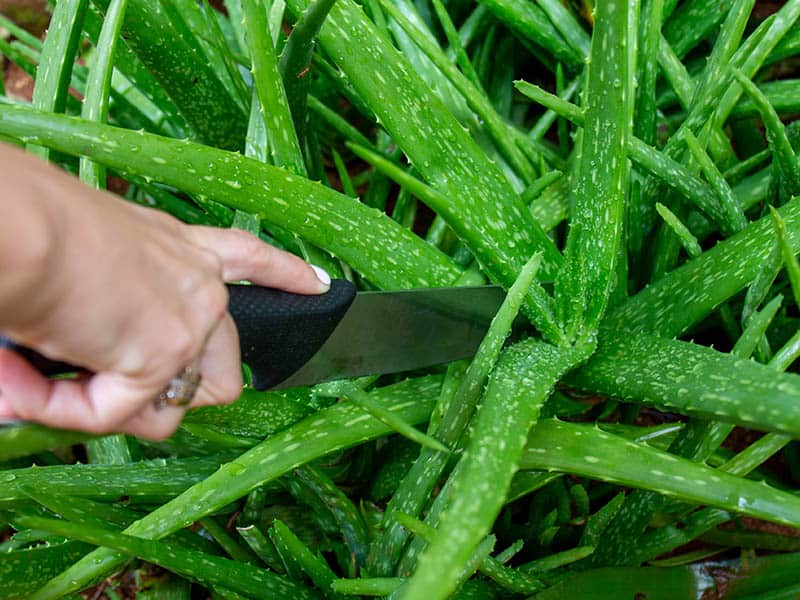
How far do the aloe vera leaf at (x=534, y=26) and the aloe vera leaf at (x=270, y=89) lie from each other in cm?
27

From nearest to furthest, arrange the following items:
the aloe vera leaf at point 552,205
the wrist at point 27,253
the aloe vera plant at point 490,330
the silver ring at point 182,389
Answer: the wrist at point 27,253, the silver ring at point 182,389, the aloe vera plant at point 490,330, the aloe vera leaf at point 552,205

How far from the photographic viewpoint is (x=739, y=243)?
1.80 ft

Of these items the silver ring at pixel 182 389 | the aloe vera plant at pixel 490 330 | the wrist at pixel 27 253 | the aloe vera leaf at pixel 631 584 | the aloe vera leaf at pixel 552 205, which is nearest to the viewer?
the wrist at pixel 27 253

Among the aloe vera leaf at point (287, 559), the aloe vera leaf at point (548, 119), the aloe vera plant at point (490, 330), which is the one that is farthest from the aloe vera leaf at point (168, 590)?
the aloe vera leaf at point (548, 119)

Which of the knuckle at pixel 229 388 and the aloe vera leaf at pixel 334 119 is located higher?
the aloe vera leaf at pixel 334 119

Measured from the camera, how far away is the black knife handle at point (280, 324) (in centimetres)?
40

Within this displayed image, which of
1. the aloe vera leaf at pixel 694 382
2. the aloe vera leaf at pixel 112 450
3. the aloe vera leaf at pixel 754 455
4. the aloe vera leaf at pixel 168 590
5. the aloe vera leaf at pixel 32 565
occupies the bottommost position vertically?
the aloe vera leaf at pixel 168 590

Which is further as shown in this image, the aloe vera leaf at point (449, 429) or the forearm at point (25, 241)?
the aloe vera leaf at point (449, 429)

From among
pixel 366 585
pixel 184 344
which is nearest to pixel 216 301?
pixel 184 344

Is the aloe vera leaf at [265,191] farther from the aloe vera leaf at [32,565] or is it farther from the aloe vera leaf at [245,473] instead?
the aloe vera leaf at [32,565]

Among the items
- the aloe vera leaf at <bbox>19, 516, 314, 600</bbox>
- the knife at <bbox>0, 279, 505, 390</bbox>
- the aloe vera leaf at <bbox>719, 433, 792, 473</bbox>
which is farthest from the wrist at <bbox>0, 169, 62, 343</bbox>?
the aloe vera leaf at <bbox>719, 433, 792, 473</bbox>

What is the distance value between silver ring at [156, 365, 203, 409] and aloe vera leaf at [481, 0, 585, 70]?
0.53 meters

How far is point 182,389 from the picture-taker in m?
0.34

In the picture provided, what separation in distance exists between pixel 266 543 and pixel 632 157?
1.48ft
